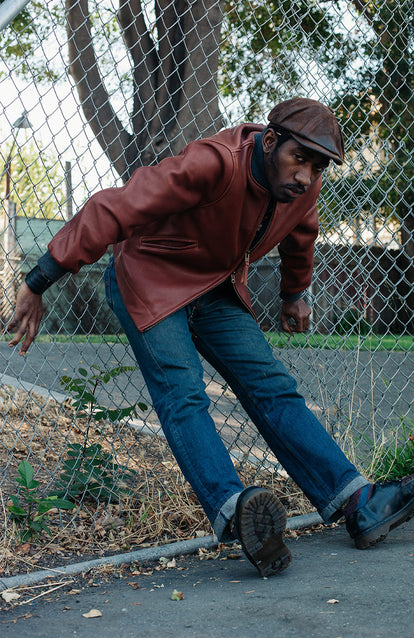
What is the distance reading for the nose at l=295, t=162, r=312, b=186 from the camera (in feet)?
7.86

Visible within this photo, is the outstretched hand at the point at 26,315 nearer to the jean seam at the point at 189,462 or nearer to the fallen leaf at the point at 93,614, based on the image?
the jean seam at the point at 189,462

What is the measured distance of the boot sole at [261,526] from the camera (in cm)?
216

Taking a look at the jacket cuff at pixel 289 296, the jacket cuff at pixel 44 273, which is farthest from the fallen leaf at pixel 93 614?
the jacket cuff at pixel 289 296

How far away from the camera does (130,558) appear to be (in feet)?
8.46

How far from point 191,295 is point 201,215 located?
32cm

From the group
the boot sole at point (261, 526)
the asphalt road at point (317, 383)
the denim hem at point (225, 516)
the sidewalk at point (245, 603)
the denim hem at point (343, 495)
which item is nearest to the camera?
A: the sidewalk at point (245, 603)

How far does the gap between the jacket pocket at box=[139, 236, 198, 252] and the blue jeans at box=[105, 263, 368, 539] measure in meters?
0.25

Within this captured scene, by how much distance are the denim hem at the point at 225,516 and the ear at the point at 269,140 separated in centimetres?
126

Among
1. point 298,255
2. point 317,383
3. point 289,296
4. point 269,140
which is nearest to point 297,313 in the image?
point 289,296

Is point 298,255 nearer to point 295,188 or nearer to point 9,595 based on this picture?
point 295,188

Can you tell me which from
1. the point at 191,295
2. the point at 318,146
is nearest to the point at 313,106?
the point at 318,146

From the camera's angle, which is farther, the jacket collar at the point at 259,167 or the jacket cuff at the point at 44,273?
the jacket collar at the point at 259,167

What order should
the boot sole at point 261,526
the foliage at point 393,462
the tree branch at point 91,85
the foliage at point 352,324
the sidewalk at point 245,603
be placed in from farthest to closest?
1. the tree branch at point 91,85
2. the foliage at point 352,324
3. the foliage at point 393,462
4. the boot sole at point 261,526
5. the sidewalk at point 245,603

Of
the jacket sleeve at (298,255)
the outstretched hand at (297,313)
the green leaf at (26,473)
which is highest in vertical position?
the jacket sleeve at (298,255)
